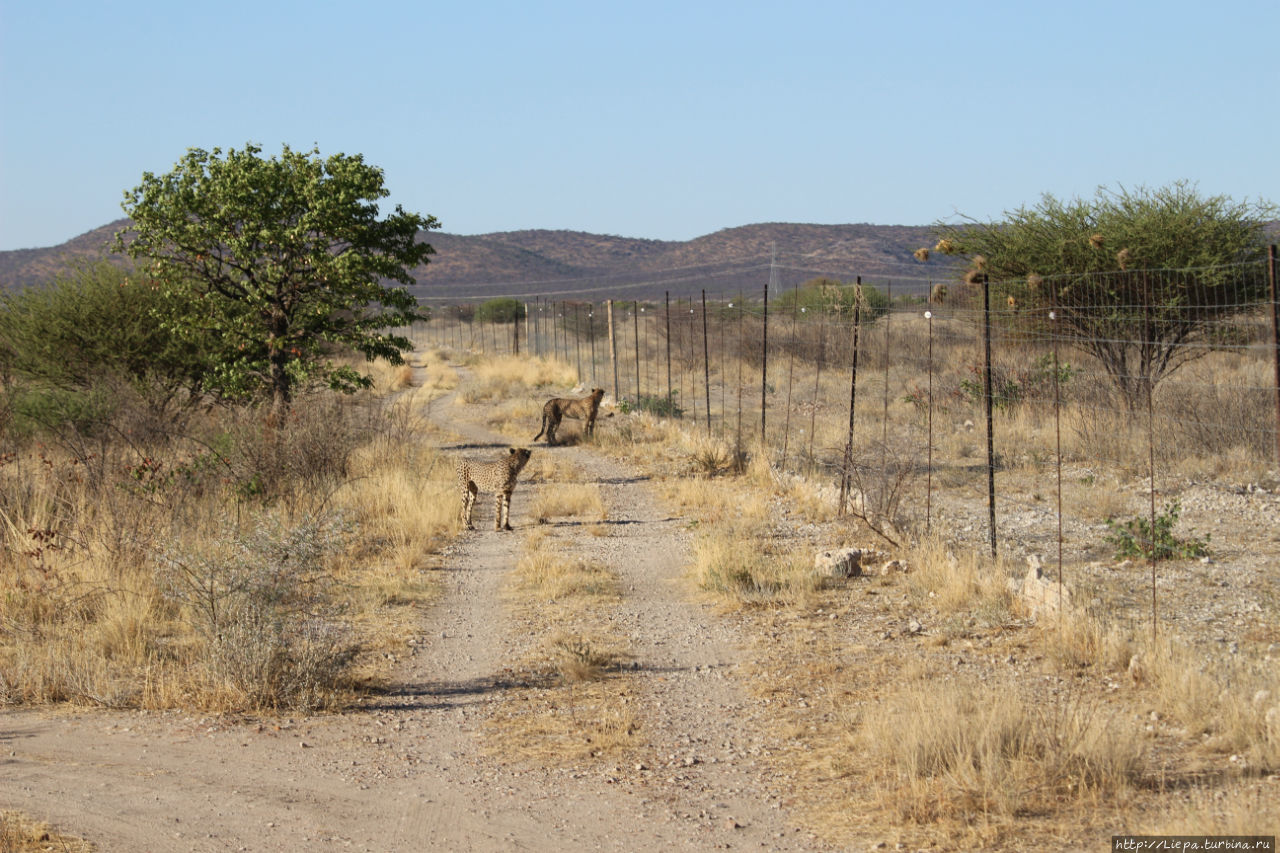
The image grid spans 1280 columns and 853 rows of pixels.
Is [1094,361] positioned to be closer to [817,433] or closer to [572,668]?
[817,433]

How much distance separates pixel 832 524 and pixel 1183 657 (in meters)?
5.52

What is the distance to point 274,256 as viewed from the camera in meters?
15.4

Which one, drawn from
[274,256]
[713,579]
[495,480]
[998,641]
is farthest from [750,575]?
[274,256]

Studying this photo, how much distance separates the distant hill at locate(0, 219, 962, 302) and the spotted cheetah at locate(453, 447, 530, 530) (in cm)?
7751

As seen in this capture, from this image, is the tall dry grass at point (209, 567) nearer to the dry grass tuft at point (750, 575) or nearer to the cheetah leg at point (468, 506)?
the cheetah leg at point (468, 506)

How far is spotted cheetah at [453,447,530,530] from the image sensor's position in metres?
12.6

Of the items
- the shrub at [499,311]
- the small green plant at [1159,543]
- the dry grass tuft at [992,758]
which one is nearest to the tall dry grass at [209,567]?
the dry grass tuft at [992,758]

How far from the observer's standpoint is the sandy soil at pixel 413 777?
4.94 meters

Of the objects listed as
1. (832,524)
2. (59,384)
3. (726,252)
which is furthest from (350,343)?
(726,252)

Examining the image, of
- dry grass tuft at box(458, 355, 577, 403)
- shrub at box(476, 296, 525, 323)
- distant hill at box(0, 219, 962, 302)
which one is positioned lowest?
dry grass tuft at box(458, 355, 577, 403)

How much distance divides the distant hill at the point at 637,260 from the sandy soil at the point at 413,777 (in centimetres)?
8339

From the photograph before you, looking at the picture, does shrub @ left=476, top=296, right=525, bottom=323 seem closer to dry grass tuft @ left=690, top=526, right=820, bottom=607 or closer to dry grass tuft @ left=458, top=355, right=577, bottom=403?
dry grass tuft @ left=458, top=355, right=577, bottom=403

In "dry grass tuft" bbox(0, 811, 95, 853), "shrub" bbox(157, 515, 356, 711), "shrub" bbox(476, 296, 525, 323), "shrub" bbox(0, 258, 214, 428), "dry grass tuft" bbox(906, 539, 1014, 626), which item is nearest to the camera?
"dry grass tuft" bbox(0, 811, 95, 853)

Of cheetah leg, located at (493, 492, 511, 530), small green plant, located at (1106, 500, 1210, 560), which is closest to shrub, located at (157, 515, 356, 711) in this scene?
cheetah leg, located at (493, 492, 511, 530)
